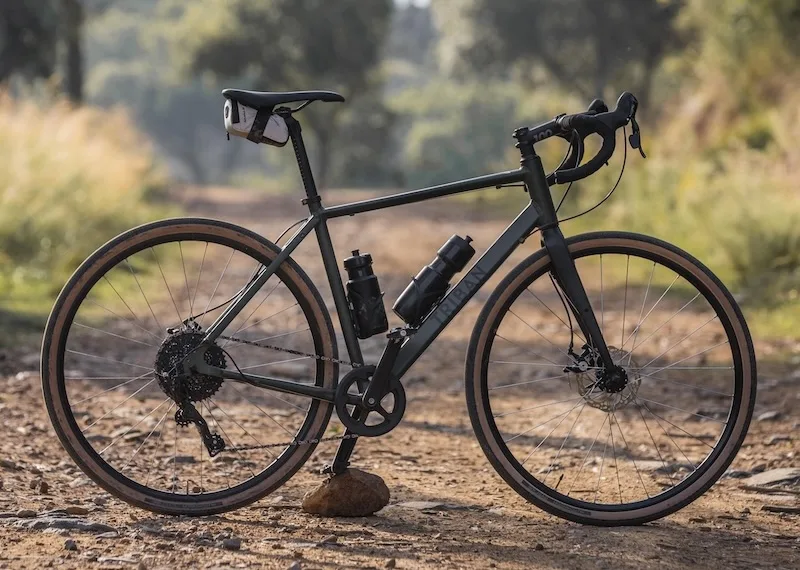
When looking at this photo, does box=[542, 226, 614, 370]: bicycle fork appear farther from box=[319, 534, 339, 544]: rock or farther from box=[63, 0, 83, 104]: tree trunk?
box=[63, 0, 83, 104]: tree trunk

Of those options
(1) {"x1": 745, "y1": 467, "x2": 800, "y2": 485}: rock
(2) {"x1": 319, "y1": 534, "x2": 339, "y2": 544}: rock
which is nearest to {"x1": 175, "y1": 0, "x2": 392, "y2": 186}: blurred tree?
(1) {"x1": 745, "y1": 467, "x2": 800, "y2": 485}: rock

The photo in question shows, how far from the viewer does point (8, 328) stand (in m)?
8.36

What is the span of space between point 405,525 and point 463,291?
0.80 m

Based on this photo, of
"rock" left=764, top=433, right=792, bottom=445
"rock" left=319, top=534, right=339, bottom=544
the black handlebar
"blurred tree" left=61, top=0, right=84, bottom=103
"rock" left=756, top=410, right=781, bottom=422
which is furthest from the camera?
"blurred tree" left=61, top=0, right=84, bottom=103

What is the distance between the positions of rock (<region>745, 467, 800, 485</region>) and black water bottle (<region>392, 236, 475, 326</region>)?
1722 mm

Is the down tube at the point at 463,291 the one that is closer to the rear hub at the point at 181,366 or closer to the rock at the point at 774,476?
the rear hub at the point at 181,366

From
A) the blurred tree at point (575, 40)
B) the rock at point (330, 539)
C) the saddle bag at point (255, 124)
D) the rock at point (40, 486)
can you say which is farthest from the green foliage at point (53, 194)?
the blurred tree at point (575, 40)

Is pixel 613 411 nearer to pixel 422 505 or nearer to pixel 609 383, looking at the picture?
pixel 609 383

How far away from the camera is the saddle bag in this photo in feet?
13.4

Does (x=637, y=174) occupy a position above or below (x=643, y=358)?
above

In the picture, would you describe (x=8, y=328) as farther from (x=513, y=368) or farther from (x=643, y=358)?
(x=643, y=358)

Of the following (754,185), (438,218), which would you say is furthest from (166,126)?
(754,185)

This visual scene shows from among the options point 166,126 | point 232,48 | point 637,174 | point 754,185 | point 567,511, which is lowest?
point 567,511

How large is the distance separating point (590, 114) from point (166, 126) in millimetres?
86088
